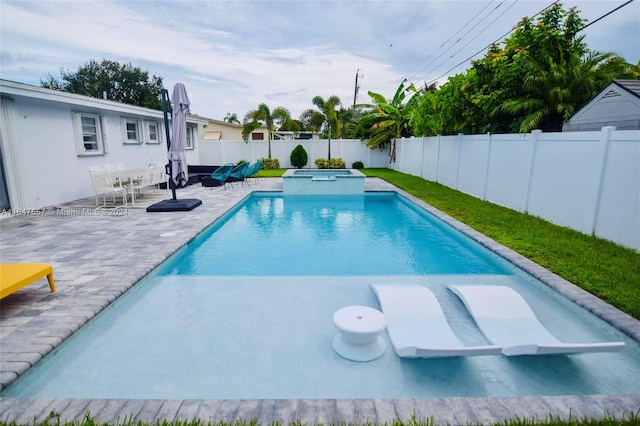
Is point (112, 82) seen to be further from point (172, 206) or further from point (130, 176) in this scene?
point (172, 206)

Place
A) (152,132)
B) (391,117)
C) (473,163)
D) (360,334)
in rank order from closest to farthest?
(360,334), (473,163), (152,132), (391,117)

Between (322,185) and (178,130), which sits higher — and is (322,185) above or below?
below

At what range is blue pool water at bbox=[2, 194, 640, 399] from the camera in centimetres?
298

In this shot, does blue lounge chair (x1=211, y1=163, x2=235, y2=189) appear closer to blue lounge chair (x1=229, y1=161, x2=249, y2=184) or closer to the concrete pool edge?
blue lounge chair (x1=229, y1=161, x2=249, y2=184)

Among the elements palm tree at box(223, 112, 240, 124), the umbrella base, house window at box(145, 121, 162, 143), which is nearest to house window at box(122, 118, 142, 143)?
house window at box(145, 121, 162, 143)

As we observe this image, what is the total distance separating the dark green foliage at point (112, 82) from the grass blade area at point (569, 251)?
34.3 m

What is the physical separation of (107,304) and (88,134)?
32.3 feet

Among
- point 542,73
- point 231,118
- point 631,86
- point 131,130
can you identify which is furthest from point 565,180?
point 231,118

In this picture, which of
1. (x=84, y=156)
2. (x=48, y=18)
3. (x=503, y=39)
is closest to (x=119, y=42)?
(x=48, y=18)

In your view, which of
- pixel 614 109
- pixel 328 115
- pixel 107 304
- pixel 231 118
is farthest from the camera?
pixel 231 118

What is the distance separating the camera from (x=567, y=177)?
718 centimetres

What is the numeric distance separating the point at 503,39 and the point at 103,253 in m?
14.4

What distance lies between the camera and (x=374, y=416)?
2.34 meters

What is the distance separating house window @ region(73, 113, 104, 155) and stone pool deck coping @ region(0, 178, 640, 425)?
3.45 meters
